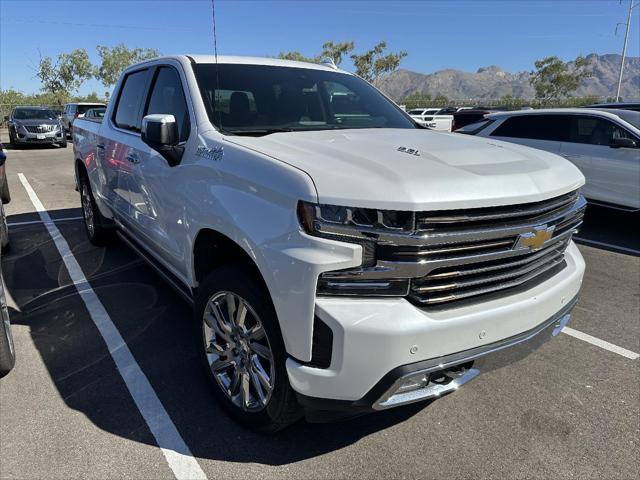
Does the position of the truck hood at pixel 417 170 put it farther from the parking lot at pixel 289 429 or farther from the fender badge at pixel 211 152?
the parking lot at pixel 289 429

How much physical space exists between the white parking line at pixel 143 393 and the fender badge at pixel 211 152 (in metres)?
1.50

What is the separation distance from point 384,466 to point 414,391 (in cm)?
60

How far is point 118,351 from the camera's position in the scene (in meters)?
3.54

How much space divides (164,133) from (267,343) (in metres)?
1.41

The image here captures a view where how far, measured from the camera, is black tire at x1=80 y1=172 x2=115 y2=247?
5.64 meters

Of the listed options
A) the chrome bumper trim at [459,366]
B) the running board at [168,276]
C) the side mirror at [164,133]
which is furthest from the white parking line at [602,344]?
the side mirror at [164,133]

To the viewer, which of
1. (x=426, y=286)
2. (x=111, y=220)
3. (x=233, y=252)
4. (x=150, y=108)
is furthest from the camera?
(x=111, y=220)

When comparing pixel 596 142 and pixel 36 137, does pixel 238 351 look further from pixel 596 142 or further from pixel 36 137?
pixel 36 137

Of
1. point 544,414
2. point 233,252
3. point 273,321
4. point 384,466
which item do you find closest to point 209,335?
point 233,252

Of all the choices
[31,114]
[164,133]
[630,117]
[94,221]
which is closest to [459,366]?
[164,133]

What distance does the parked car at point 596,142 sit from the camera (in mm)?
7082

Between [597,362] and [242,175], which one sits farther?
[597,362]

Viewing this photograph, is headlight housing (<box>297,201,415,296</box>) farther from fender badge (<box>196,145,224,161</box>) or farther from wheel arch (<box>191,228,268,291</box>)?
fender badge (<box>196,145,224,161</box>)

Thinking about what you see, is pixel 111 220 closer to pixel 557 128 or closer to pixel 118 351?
pixel 118 351
